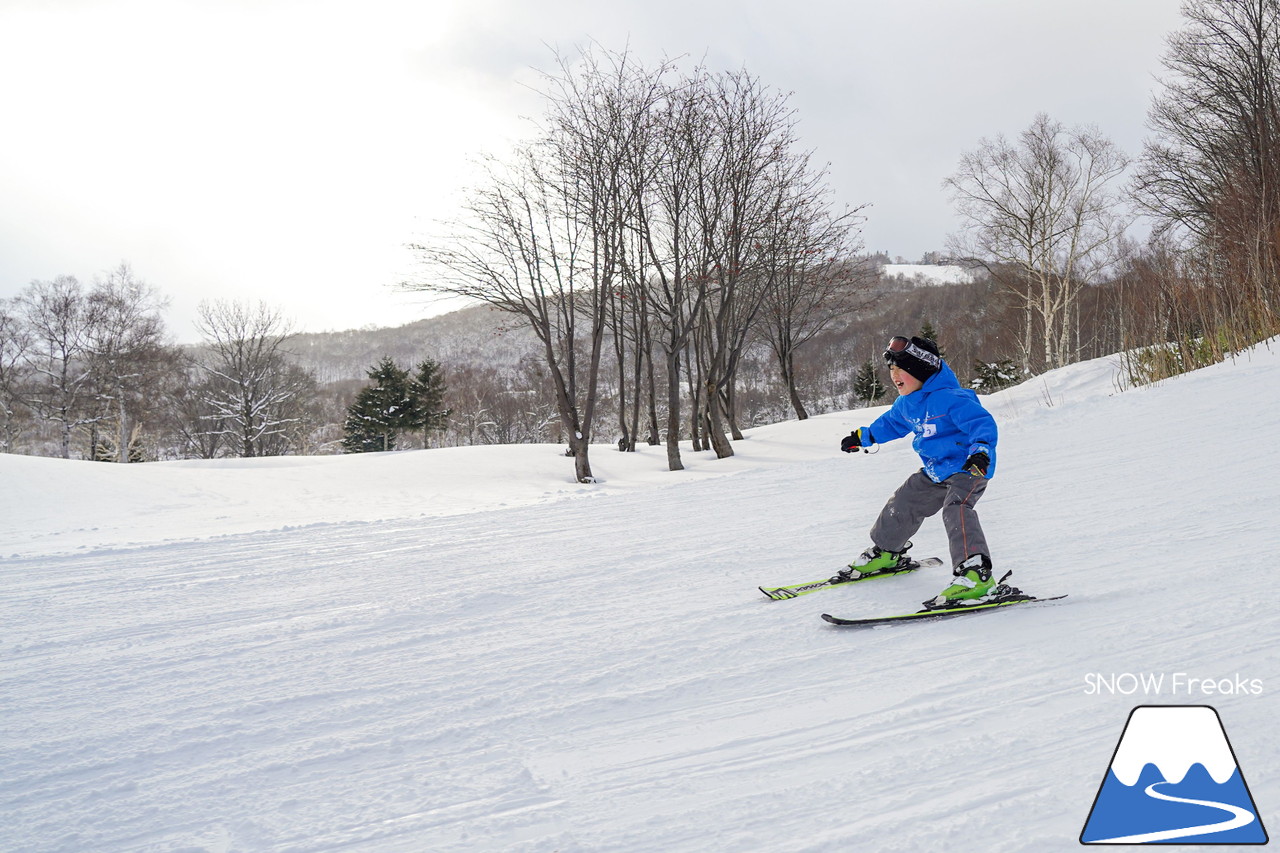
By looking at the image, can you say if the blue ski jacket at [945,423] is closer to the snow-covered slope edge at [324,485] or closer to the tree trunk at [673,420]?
the snow-covered slope edge at [324,485]

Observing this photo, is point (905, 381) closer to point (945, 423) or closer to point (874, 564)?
point (945, 423)

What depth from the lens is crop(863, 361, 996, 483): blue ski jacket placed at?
3217 millimetres

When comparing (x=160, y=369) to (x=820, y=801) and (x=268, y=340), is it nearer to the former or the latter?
(x=268, y=340)

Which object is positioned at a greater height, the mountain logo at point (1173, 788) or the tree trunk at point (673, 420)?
the tree trunk at point (673, 420)

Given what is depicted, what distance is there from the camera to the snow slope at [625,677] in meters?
1.78

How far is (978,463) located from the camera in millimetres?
3045

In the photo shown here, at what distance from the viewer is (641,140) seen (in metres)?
14.0

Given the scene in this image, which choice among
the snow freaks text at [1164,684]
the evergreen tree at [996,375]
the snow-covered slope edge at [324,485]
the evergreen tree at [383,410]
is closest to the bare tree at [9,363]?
the evergreen tree at [383,410]

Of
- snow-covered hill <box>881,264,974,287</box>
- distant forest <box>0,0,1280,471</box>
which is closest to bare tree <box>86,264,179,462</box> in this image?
distant forest <box>0,0,1280,471</box>

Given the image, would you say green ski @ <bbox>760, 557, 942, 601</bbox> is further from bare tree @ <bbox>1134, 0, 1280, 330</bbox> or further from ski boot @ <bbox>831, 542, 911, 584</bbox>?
bare tree @ <bbox>1134, 0, 1280, 330</bbox>

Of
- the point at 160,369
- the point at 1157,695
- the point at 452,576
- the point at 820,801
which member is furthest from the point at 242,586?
the point at 160,369

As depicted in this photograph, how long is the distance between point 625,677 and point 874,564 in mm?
1720

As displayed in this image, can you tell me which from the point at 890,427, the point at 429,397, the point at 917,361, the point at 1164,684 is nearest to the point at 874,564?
the point at 890,427

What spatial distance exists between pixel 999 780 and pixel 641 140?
1413cm
